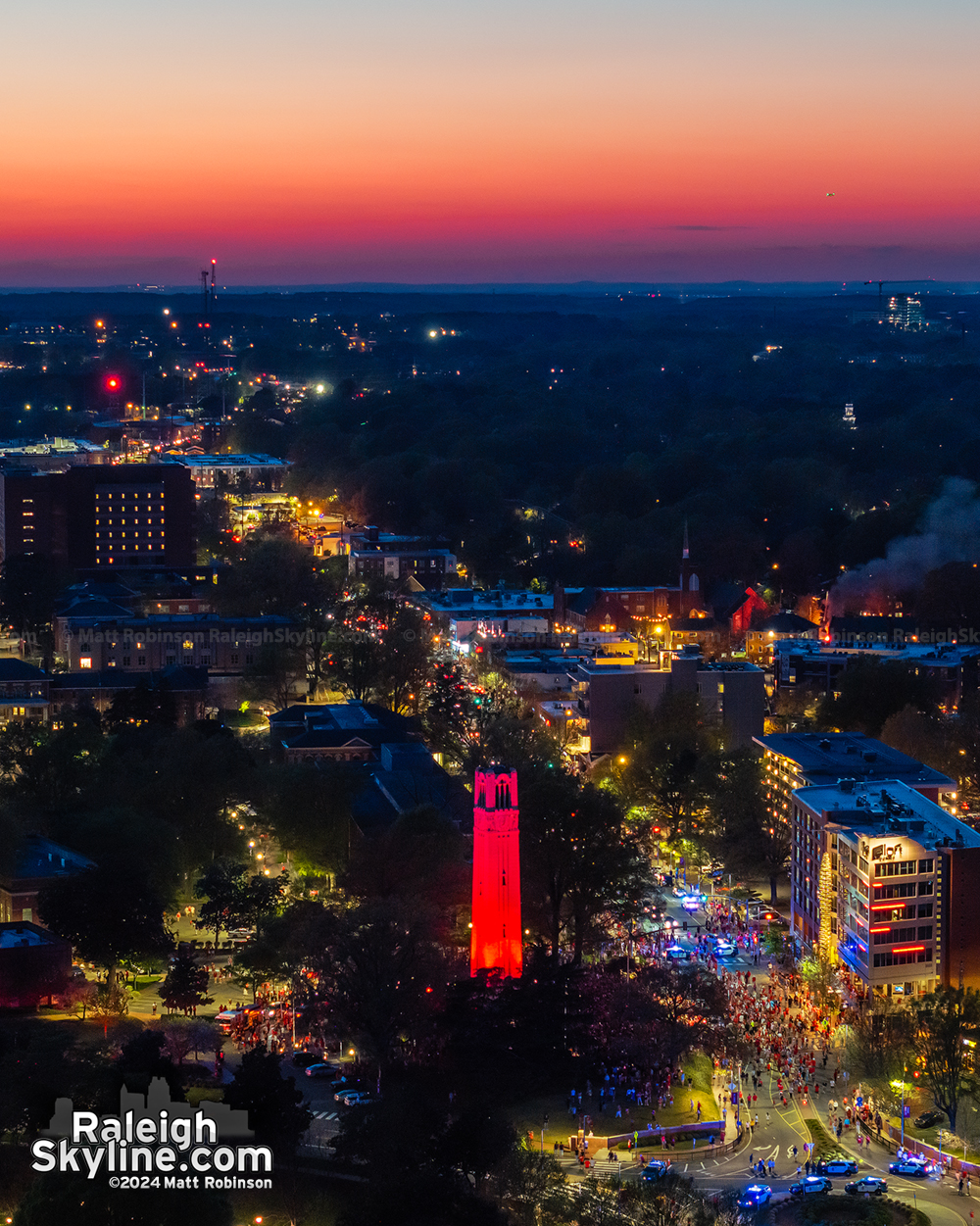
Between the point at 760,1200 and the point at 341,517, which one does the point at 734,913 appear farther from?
the point at 341,517

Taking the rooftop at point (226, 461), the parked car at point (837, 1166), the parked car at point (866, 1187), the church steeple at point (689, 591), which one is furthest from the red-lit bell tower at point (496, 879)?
the rooftop at point (226, 461)

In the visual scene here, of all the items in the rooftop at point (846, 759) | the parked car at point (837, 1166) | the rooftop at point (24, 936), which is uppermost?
the rooftop at point (846, 759)

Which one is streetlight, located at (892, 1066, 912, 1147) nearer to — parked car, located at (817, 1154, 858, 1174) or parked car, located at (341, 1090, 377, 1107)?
parked car, located at (817, 1154, 858, 1174)

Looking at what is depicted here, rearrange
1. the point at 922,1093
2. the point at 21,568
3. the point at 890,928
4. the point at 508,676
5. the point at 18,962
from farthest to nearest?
1. the point at 21,568
2. the point at 508,676
3. the point at 890,928
4. the point at 18,962
5. the point at 922,1093

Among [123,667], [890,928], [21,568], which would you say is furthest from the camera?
[21,568]

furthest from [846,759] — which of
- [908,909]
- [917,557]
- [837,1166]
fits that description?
[917,557]

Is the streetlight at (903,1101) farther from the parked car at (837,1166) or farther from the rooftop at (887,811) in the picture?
the rooftop at (887,811)

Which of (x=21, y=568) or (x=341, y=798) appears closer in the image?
(x=341, y=798)

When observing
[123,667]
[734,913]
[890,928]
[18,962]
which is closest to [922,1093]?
[890,928]
